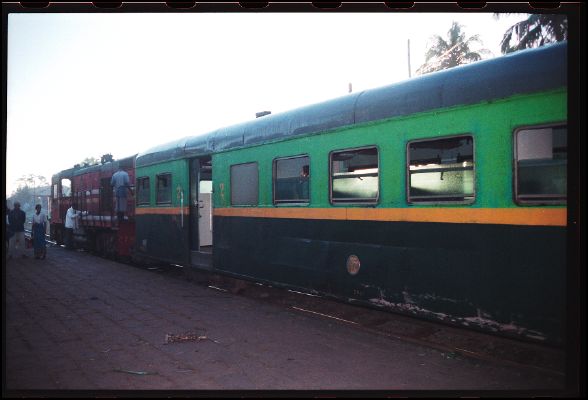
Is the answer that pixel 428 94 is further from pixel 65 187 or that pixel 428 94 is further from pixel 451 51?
pixel 451 51

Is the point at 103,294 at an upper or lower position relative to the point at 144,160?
lower

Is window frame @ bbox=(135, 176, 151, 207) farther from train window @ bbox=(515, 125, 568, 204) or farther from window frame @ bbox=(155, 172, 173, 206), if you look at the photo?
train window @ bbox=(515, 125, 568, 204)

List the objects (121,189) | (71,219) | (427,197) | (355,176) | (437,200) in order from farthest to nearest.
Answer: (71,219), (121,189), (355,176), (427,197), (437,200)

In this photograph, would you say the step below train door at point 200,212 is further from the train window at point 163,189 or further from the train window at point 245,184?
the train window at point 245,184

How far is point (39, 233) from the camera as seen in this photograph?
15617 millimetres

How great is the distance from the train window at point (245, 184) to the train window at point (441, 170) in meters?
3.56

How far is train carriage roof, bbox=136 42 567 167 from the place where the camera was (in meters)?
4.98

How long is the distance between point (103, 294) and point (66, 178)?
13.7 m

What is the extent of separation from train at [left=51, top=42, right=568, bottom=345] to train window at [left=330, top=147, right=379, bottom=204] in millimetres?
20

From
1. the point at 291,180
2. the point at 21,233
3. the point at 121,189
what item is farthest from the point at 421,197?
the point at 21,233

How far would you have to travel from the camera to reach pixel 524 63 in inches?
203

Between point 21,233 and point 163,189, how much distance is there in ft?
20.4

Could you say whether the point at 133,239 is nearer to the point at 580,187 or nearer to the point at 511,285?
the point at 511,285

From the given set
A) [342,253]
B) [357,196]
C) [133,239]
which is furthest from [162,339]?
[133,239]
